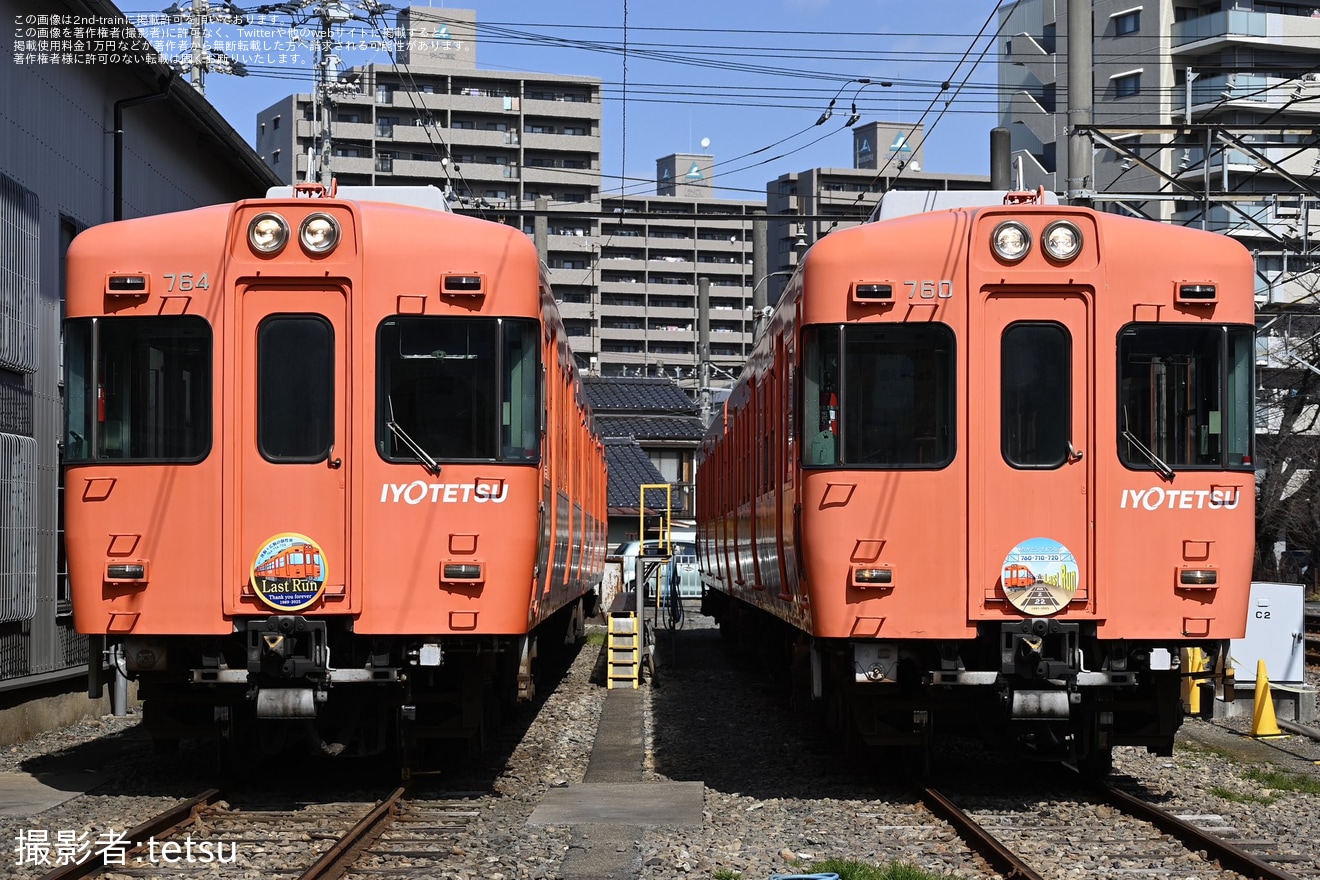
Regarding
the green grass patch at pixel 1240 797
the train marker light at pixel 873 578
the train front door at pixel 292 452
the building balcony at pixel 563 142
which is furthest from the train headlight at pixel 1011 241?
the building balcony at pixel 563 142

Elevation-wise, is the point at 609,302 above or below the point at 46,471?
above

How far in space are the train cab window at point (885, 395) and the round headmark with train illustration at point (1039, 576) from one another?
697 mm

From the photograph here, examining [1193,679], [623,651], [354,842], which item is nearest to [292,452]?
[354,842]

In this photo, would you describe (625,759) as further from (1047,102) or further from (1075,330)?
(1047,102)

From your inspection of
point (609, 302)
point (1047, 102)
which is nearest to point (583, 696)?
point (1047, 102)

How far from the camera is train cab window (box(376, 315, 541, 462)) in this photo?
28.4 feet

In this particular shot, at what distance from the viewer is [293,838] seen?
305 inches

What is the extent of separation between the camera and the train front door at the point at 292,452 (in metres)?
8.52

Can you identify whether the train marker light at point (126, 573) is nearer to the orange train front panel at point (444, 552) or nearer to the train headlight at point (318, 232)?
the orange train front panel at point (444, 552)

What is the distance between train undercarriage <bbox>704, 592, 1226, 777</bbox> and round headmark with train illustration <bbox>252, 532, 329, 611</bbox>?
292cm

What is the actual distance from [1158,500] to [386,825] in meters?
4.40

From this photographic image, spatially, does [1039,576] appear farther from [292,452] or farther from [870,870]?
[292,452]

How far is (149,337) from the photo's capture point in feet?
28.6

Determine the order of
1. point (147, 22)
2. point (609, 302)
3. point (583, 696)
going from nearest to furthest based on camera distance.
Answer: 1. point (583, 696)
2. point (147, 22)
3. point (609, 302)
